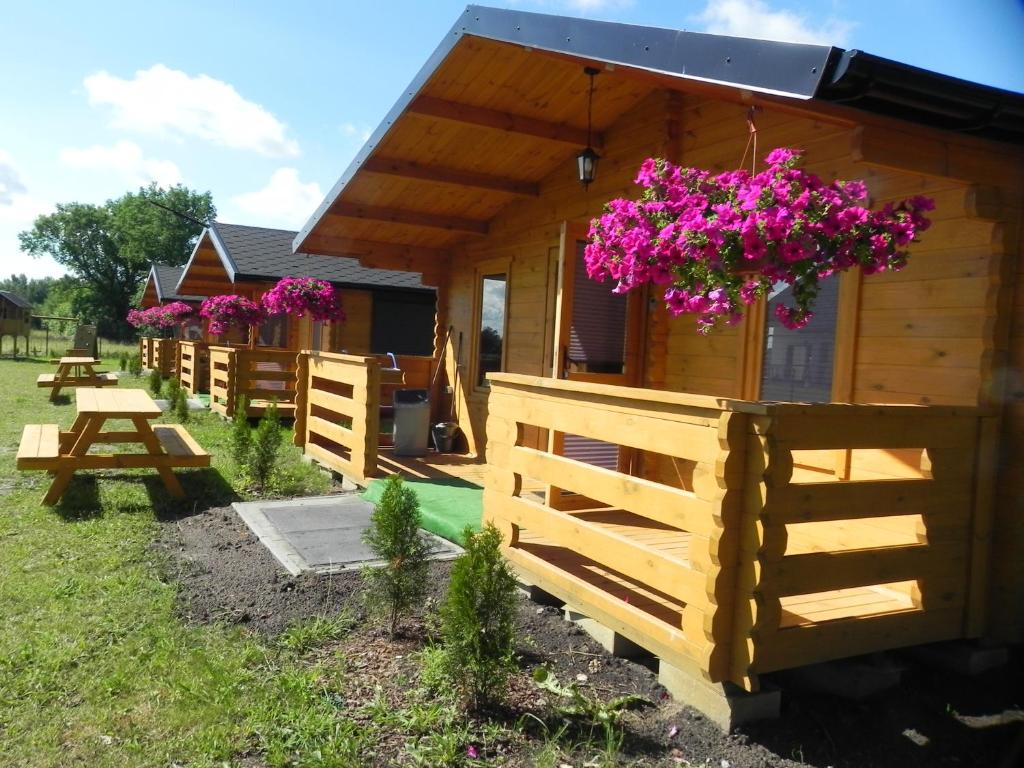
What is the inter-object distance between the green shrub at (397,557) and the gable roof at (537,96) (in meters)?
2.49

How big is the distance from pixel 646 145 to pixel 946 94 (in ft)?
10.7

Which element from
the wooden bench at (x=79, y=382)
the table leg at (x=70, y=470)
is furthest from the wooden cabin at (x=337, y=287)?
the table leg at (x=70, y=470)

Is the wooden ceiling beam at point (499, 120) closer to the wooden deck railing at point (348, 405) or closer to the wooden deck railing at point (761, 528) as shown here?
the wooden deck railing at point (348, 405)

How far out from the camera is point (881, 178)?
4328mm

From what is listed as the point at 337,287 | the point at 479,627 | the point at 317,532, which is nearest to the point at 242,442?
the point at 317,532

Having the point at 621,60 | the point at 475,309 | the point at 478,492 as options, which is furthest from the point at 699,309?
the point at 475,309

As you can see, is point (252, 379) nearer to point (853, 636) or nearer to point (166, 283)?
point (853, 636)

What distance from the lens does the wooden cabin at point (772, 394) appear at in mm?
2986

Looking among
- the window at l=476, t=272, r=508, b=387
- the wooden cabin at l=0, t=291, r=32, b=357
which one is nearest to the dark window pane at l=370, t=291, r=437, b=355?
the window at l=476, t=272, r=508, b=387

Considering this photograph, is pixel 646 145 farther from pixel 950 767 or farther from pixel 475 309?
pixel 950 767

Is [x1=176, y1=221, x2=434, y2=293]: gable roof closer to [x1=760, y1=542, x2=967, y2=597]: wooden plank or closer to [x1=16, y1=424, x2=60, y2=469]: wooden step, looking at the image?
[x1=16, y1=424, x2=60, y2=469]: wooden step

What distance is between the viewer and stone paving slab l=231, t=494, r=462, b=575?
497 cm

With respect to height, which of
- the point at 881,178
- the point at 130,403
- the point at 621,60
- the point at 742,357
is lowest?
the point at 130,403

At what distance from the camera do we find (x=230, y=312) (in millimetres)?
14227
